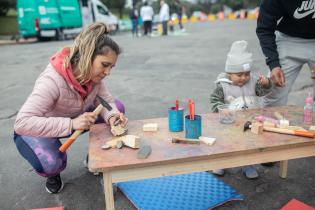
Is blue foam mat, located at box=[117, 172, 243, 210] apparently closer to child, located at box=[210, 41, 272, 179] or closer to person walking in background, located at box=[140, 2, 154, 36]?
child, located at box=[210, 41, 272, 179]

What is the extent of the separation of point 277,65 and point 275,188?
1011 mm

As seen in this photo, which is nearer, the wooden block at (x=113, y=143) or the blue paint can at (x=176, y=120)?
the wooden block at (x=113, y=143)

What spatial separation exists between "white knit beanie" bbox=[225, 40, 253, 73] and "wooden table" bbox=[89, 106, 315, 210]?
84 centimetres

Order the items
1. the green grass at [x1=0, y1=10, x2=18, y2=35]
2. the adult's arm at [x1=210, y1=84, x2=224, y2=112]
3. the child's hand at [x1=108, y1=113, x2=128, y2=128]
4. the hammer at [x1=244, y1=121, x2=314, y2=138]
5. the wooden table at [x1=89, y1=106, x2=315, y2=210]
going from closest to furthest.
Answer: the wooden table at [x1=89, y1=106, x2=315, y2=210] → the hammer at [x1=244, y1=121, x2=314, y2=138] → the child's hand at [x1=108, y1=113, x2=128, y2=128] → the adult's arm at [x1=210, y1=84, x2=224, y2=112] → the green grass at [x1=0, y1=10, x2=18, y2=35]

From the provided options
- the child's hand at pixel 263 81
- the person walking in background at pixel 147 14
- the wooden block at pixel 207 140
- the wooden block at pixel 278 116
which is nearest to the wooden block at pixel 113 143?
the wooden block at pixel 207 140

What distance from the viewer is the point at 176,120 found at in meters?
2.12

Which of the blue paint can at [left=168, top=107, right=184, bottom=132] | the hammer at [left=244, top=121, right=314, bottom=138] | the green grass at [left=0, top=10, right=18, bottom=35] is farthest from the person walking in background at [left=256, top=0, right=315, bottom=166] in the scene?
the green grass at [left=0, top=10, right=18, bottom=35]

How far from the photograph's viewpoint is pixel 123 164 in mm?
1680

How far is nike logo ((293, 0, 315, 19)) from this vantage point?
277 cm

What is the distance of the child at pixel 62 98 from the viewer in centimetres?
217

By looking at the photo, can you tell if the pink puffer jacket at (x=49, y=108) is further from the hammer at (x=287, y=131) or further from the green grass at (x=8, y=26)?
the green grass at (x=8, y=26)

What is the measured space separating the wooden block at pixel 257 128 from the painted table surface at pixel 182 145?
27 millimetres

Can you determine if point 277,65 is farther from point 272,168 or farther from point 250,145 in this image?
point 250,145

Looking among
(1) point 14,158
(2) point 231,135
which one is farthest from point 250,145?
(1) point 14,158
